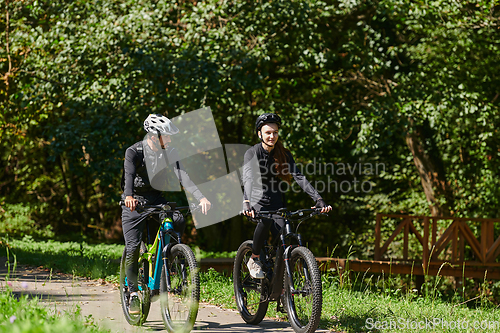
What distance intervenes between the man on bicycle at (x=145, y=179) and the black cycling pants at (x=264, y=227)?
0.64m

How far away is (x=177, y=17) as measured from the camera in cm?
1212

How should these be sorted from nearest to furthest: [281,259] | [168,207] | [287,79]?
1. [168,207]
2. [281,259]
3. [287,79]

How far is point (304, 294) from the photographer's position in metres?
4.21

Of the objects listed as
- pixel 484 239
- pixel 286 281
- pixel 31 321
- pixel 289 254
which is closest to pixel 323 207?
pixel 289 254

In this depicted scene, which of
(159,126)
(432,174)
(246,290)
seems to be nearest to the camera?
(159,126)

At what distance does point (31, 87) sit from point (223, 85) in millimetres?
4946

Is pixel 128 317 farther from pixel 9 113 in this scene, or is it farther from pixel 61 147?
pixel 9 113

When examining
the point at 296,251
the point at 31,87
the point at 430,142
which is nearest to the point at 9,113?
the point at 31,87

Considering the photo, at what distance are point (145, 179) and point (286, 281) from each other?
1.49 metres

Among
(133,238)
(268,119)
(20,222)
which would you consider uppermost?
(268,119)

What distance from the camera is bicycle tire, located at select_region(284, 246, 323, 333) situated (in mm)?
3988

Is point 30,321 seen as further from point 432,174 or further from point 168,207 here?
point 432,174

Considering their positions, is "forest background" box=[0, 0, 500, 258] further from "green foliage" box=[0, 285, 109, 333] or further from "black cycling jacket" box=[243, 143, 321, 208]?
"green foliage" box=[0, 285, 109, 333]

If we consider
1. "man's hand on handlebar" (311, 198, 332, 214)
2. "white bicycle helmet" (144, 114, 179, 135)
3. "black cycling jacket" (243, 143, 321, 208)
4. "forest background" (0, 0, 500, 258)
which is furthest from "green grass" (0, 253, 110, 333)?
"forest background" (0, 0, 500, 258)
